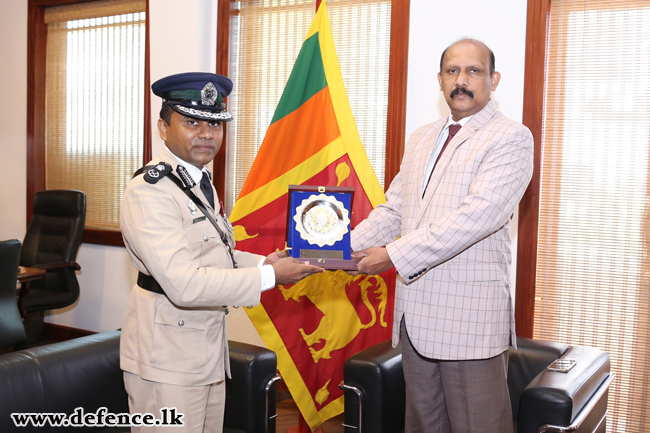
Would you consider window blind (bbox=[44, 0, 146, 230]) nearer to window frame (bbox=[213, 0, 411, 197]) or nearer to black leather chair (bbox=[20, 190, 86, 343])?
black leather chair (bbox=[20, 190, 86, 343])

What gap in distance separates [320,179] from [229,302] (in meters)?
1.41

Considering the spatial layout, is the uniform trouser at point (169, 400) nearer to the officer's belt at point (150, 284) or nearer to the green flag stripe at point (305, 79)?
the officer's belt at point (150, 284)

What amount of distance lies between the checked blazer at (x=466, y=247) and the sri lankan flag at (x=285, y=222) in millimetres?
1090

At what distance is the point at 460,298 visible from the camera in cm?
170

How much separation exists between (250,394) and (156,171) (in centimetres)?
106

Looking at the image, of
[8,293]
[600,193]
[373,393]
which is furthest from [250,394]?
[600,193]

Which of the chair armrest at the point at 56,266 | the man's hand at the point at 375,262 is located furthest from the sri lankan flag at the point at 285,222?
the chair armrest at the point at 56,266

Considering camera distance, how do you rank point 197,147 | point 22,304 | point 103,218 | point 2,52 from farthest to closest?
point 2,52, point 103,218, point 22,304, point 197,147

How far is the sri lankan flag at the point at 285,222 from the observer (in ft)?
9.30

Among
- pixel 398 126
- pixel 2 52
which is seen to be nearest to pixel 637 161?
pixel 398 126

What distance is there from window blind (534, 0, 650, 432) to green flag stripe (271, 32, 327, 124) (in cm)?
126

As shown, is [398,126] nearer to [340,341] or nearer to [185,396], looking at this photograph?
[340,341]

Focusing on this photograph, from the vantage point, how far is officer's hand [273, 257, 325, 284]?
171 cm

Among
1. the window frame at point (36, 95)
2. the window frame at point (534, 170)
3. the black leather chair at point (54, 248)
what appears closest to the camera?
the window frame at point (534, 170)
